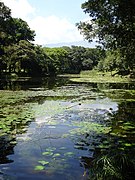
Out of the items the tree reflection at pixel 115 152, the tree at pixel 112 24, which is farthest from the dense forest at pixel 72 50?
the tree reflection at pixel 115 152

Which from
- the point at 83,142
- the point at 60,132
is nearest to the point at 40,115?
the point at 60,132

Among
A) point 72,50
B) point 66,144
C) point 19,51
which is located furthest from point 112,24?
point 72,50

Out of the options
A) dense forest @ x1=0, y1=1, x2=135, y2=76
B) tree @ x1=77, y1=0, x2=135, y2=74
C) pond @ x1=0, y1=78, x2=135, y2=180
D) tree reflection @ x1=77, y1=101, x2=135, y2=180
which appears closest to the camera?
tree reflection @ x1=77, y1=101, x2=135, y2=180

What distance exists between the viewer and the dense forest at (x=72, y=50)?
24.7 metres

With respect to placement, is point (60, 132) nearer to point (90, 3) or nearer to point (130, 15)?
point (130, 15)

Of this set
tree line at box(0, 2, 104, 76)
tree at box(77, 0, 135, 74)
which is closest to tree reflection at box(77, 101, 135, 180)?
tree at box(77, 0, 135, 74)

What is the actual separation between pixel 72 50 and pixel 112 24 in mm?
124455

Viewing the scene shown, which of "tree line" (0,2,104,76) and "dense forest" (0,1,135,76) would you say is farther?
"tree line" (0,2,104,76)

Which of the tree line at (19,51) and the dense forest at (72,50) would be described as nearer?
the dense forest at (72,50)

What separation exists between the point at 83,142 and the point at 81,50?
141207 millimetres

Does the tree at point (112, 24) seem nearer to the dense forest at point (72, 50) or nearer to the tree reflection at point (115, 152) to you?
the dense forest at point (72, 50)

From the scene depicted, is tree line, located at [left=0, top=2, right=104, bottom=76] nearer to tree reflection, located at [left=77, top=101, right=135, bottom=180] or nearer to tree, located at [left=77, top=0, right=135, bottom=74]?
tree, located at [left=77, top=0, right=135, bottom=74]

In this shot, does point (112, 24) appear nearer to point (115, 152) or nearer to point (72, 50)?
point (115, 152)

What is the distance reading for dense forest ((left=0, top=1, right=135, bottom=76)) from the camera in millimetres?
24719
